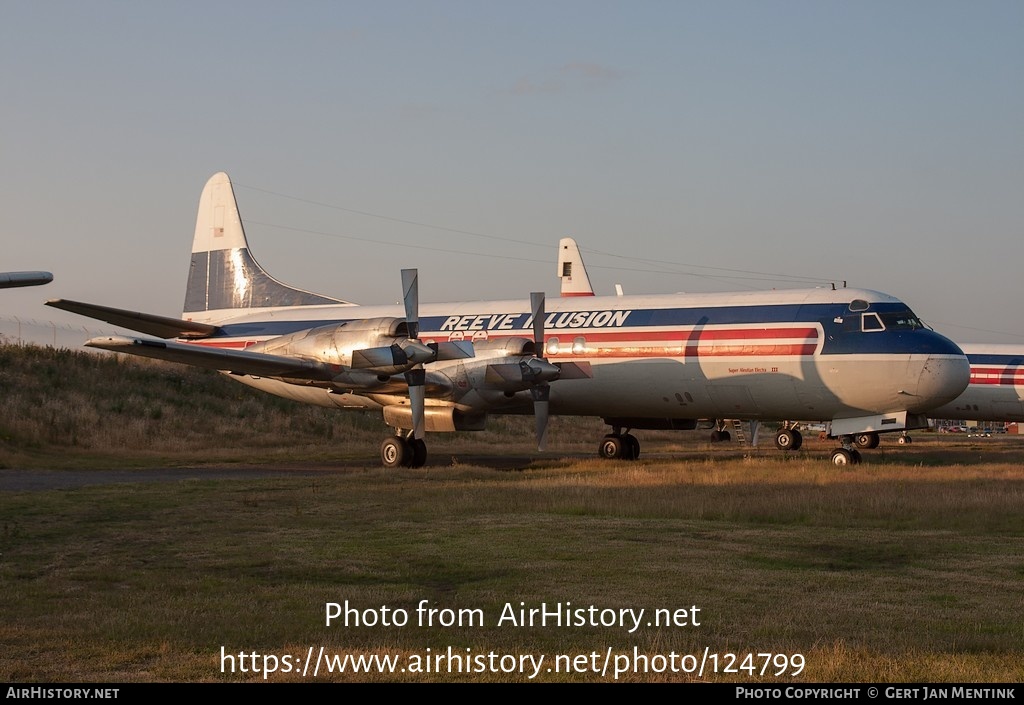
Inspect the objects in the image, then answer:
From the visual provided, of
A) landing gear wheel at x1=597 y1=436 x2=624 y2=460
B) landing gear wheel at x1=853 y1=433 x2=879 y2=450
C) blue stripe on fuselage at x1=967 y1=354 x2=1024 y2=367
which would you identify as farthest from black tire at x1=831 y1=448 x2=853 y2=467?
blue stripe on fuselage at x1=967 y1=354 x2=1024 y2=367

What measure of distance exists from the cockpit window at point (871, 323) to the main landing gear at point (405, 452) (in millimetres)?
11010

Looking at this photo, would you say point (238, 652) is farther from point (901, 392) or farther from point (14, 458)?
point (14, 458)

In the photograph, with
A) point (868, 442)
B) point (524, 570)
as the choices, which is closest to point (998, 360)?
point (868, 442)

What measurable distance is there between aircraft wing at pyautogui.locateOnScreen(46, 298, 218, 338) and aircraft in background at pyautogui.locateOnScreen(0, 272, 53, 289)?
340 inches

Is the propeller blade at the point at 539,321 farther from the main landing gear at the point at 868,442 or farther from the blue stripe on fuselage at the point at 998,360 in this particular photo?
the blue stripe on fuselage at the point at 998,360

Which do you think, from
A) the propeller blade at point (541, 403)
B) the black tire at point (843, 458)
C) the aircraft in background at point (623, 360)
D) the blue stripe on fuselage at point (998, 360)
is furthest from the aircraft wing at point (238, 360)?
the blue stripe on fuselage at point (998, 360)

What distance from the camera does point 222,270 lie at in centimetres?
3478

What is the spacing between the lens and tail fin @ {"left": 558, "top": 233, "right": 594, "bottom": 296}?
38.8m

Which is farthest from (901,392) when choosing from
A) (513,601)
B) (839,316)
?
(513,601)

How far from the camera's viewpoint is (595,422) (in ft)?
206

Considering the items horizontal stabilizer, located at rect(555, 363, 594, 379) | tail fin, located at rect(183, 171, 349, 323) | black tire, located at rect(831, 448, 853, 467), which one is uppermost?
tail fin, located at rect(183, 171, 349, 323)

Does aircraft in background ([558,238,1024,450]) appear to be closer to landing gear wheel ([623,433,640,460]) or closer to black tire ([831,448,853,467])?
landing gear wheel ([623,433,640,460])

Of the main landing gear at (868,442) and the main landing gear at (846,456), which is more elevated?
the main landing gear at (846,456)

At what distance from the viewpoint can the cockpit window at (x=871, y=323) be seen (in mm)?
24219
